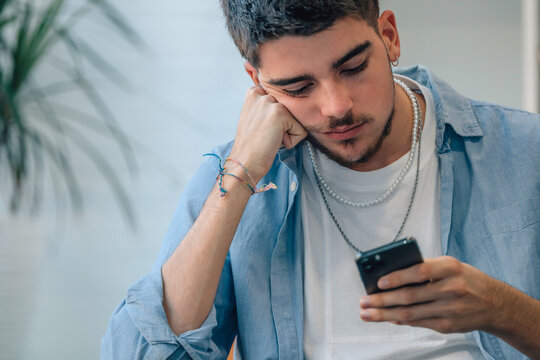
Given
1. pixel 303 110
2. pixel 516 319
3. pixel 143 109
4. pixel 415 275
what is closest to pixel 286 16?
pixel 303 110

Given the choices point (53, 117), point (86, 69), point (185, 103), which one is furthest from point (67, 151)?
point (185, 103)

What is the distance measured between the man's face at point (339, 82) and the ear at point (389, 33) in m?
0.07

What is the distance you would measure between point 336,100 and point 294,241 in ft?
1.04

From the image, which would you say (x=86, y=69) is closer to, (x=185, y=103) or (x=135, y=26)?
(x=135, y=26)

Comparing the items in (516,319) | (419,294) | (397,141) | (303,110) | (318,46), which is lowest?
(516,319)

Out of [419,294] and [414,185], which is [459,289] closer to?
[419,294]

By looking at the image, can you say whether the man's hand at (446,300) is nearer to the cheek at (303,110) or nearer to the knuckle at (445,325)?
the knuckle at (445,325)

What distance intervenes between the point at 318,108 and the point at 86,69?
1.76 meters

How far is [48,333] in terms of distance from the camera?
2.64m

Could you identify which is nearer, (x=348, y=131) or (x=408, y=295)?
(x=408, y=295)

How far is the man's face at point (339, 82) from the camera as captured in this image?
3.50ft

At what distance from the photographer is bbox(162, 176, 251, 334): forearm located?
113cm

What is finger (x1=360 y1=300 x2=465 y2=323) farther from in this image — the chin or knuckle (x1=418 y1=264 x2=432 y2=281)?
the chin

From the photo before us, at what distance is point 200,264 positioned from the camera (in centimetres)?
113
